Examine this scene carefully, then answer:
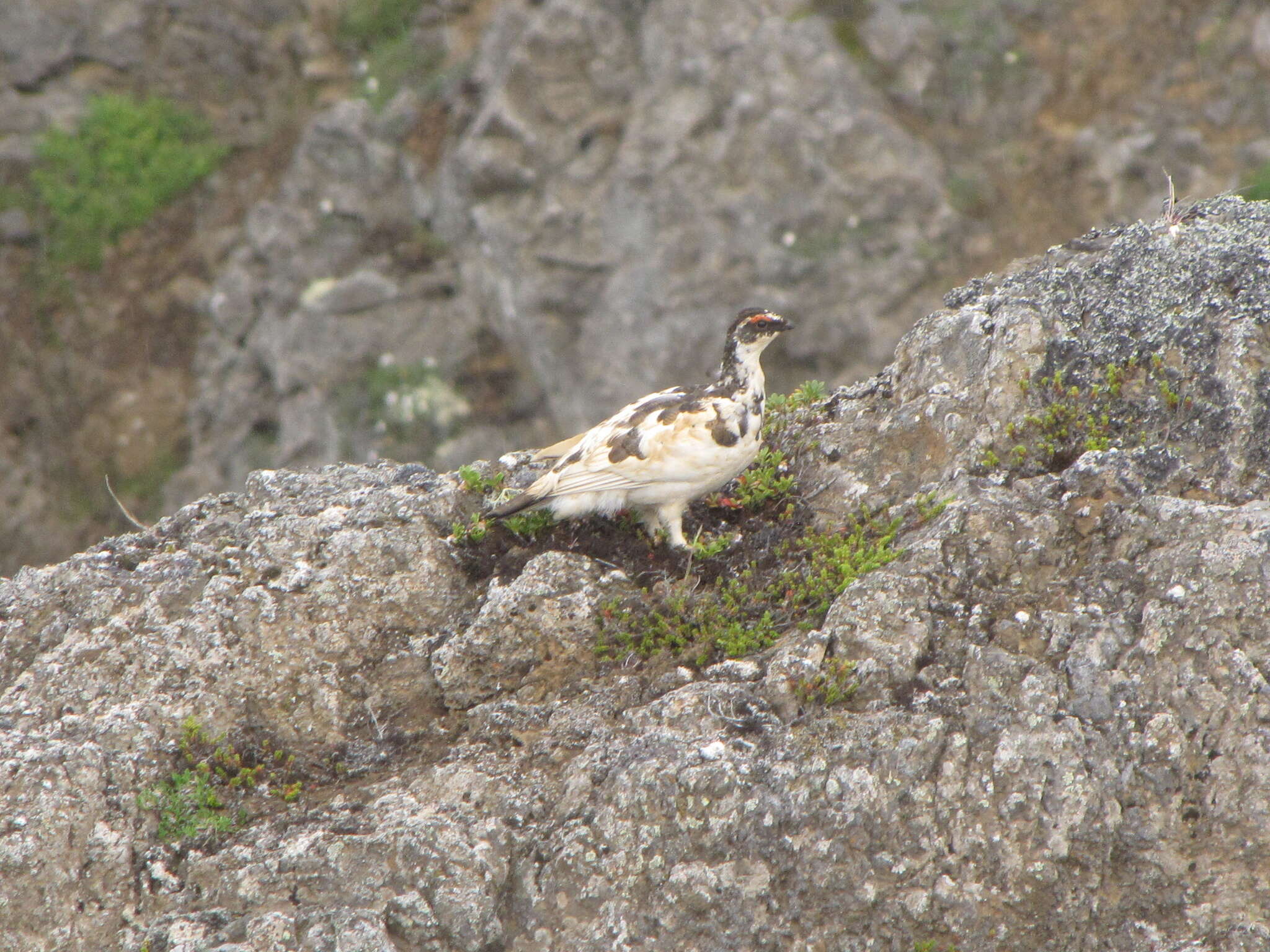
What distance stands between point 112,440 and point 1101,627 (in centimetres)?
2029

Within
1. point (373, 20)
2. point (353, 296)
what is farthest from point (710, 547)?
point (373, 20)

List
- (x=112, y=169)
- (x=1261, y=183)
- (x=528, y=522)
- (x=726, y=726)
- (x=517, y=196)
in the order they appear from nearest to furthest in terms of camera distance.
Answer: (x=726, y=726) < (x=528, y=522) < (x=1261, y=183) < (x=517, y=196) < (x=112, y=169)

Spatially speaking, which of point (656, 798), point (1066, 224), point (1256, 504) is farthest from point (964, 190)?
point (656, 798)

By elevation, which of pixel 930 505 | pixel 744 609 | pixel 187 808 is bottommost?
pixel 187 808

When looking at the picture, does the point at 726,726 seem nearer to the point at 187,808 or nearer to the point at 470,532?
the point at 470,532

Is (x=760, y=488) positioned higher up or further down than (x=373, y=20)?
further down

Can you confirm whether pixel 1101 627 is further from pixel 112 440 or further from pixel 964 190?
pixel 112 440

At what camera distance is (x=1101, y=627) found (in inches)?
235

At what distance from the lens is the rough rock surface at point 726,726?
5453 millimetres

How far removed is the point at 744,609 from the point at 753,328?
6.53 feet

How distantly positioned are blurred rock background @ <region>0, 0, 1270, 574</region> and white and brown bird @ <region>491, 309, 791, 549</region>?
12.4 meters

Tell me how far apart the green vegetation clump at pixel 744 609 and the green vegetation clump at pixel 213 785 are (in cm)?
175

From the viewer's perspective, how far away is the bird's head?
25.9 ft

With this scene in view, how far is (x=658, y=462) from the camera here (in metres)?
7.15
